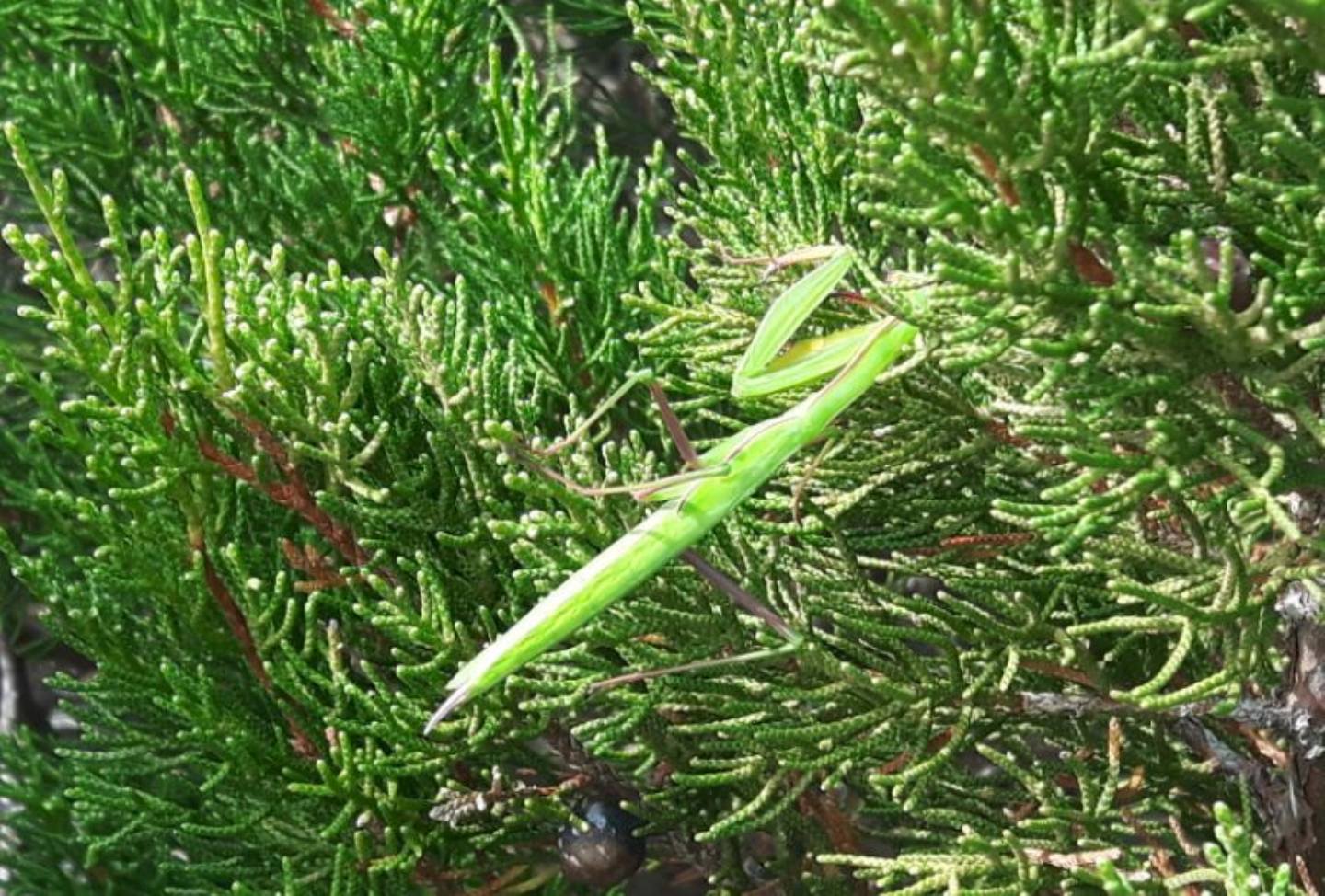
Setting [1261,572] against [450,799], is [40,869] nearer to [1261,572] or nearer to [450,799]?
[450,799]

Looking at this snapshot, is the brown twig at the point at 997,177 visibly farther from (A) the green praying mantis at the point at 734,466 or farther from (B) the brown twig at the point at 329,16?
(B) the brown twig at the point at 329,16

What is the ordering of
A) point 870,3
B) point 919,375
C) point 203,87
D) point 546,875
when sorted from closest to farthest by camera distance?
1. point 870,3
2. point 919,375
3. point 546,875
4. point 203,87

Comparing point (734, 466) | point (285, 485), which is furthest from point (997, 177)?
point (285, 485)

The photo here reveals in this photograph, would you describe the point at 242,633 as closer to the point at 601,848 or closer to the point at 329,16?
the point at 601,848

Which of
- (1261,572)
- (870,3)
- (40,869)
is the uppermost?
(870,3)

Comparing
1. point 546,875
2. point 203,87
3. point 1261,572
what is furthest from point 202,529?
point 1261,572

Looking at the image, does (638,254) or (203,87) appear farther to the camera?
(203,87)
